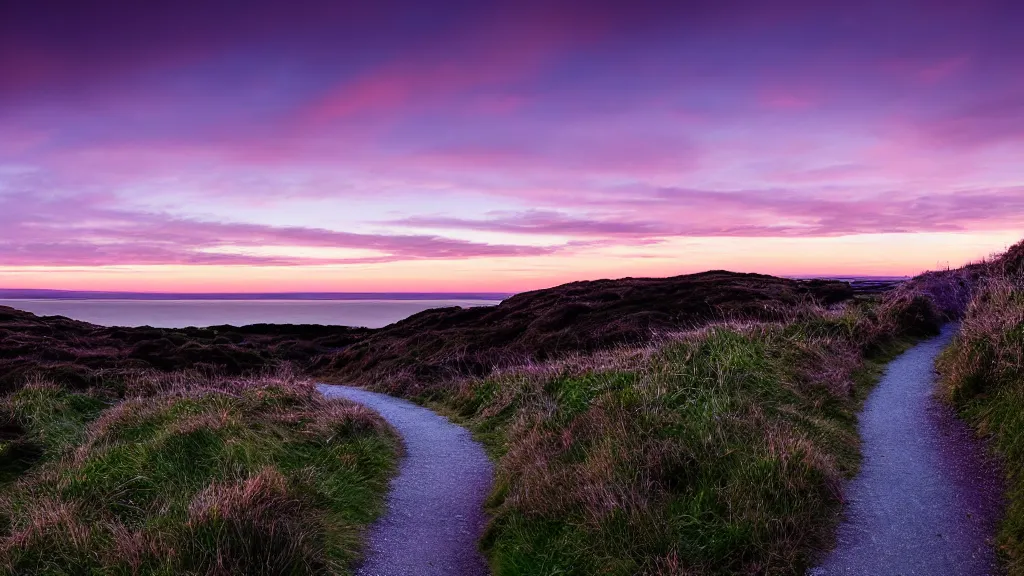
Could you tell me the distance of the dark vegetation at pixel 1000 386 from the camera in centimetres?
704

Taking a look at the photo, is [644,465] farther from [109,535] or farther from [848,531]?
[109,535]

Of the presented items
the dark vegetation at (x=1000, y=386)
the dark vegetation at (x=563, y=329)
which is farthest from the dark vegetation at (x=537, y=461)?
the dark vegetation at (x=563, y=329)

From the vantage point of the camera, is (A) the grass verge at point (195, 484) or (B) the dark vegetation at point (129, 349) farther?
(B) the dark vegetation at point (129, 349)

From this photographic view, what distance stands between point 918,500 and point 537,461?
4851 mm

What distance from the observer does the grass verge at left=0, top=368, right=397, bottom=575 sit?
22.1 ft

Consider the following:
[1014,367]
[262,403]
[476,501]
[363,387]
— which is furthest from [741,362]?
[363,387]

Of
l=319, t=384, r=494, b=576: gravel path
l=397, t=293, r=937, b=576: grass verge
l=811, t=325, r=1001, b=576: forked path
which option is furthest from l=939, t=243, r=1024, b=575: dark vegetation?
l=319, t=384, r=494, b=576: gravel path

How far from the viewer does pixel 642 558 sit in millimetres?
6750

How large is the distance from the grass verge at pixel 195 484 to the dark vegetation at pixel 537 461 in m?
0.04

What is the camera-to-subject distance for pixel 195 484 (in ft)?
29.9

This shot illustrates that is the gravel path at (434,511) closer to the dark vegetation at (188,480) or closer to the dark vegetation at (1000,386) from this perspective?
the dark vegetation at (188,480)

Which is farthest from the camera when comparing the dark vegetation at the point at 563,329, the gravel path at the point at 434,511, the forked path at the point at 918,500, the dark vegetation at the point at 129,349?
the dark vegetation at the point at 563,329

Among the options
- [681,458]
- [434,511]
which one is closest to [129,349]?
[434,511]

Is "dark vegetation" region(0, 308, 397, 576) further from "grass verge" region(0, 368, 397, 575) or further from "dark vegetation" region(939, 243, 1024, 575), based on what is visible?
"dark vegetation" region(939, 243, 1024, 575)
